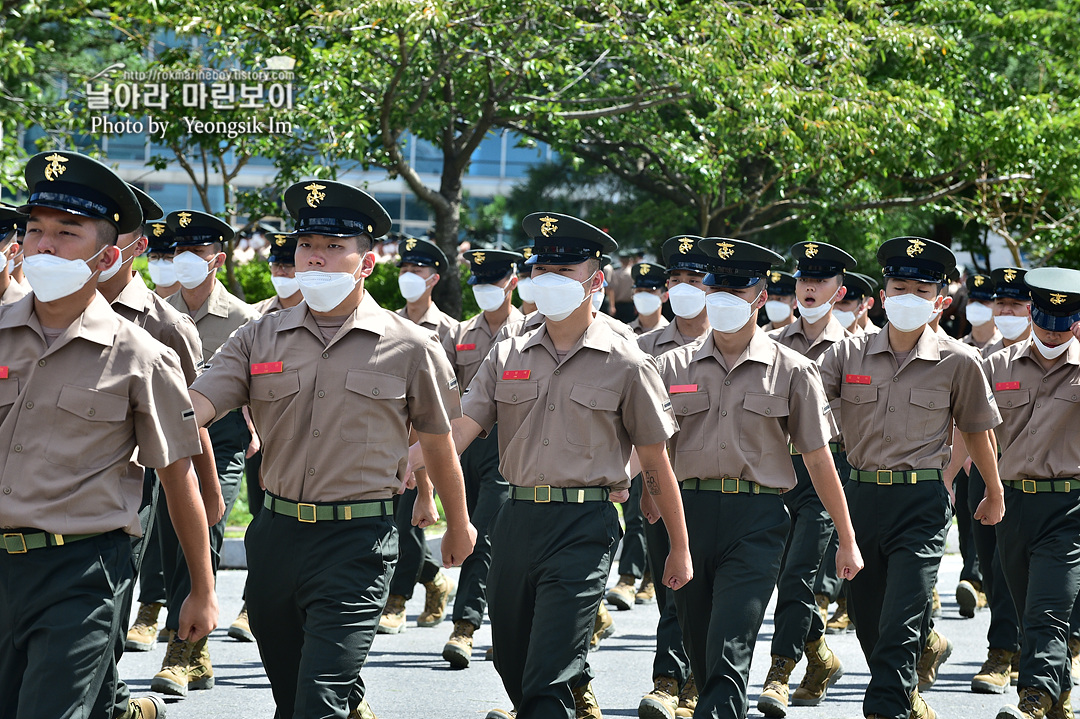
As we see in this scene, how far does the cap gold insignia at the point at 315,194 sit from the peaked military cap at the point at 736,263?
2.07 meters

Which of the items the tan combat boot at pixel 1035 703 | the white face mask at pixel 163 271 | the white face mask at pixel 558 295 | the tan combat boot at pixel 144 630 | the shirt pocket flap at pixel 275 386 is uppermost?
the white face mask at pixel 558 295

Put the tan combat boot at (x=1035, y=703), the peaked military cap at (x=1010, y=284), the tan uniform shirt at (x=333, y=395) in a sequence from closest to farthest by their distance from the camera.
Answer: the tan uniform shirt at (x=333, y=395) < the tan combat boot at (x=1035, y=703) < the peaked military cap at (x=1010, y=284)

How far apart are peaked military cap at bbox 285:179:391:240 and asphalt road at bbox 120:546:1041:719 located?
106 inches

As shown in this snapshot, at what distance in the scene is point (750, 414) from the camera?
6.16m

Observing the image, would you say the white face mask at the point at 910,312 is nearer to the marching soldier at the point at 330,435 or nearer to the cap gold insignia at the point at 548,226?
the cap gold insignia at the point at 548,226

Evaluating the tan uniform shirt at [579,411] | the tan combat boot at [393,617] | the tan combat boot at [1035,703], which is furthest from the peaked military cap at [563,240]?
the tan combat boot at [393,617]

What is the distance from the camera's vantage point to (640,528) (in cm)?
1010

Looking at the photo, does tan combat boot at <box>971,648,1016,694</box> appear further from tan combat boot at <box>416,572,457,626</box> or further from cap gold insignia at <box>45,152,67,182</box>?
cap gold insignia at <box>45,152,67,182</box>

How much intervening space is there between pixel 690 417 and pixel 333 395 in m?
2.03

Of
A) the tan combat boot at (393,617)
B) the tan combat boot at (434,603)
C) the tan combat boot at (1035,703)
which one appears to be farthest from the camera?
the tan combat boot at (434,603)

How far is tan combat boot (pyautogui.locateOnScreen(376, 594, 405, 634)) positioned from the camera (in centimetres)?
880

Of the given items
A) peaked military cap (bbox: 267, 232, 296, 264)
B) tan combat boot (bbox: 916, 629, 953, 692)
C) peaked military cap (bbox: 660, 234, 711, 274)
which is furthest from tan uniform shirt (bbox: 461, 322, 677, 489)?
peaked military cap (bbox: 267, 232, 296, 264)

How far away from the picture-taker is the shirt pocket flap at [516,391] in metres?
5.62

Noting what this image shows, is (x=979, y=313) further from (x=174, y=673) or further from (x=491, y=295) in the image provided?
(x=174, y=673)
